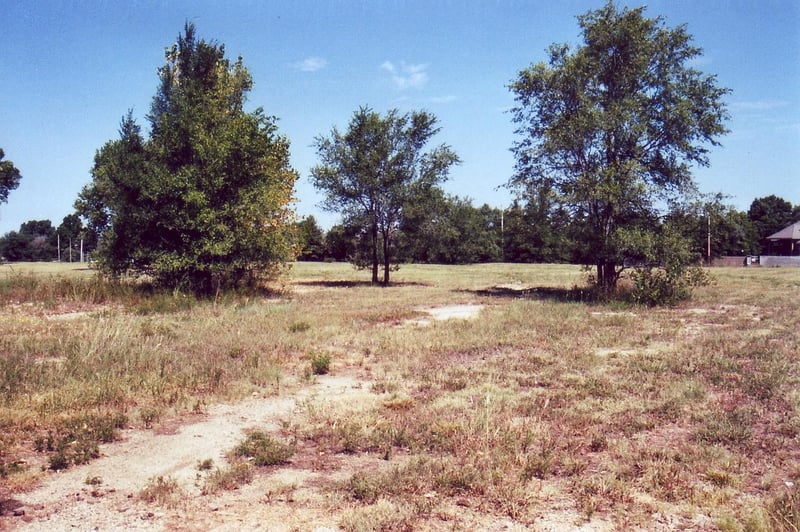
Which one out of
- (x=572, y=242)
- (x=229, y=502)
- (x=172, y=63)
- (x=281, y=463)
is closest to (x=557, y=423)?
(x=281, y=463)

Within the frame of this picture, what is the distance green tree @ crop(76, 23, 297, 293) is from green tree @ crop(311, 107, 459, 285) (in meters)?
7.94

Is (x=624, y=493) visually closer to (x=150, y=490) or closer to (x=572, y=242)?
(x=150, y=490)

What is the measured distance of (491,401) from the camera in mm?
6977

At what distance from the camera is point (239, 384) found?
775 centimetres

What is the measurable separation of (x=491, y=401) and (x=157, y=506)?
4.02 metres

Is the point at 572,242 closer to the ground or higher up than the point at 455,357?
higher up

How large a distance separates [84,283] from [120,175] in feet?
12.3

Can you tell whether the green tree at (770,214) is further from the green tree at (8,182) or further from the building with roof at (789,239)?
the green tree at (8,182)

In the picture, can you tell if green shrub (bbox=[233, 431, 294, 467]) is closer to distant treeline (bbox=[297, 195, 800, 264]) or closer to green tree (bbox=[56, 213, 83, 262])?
distant treeline (bbox=[297, 195, 800, 264])

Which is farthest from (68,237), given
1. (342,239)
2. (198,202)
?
(198,202)

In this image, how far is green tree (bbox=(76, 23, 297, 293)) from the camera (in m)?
18.0

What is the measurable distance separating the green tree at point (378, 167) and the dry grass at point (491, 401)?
49.9ft

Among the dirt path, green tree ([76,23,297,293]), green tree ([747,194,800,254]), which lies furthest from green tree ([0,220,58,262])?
green tree ([747,194,800,254])

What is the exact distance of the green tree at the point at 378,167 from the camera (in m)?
28.6
